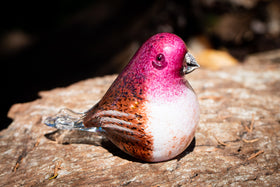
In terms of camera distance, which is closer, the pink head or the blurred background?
the pink head

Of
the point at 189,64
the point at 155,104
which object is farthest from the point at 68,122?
the point at 189,64

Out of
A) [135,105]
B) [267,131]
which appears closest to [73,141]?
[135,105]

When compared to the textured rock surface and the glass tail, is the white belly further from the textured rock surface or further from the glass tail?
the glass tail

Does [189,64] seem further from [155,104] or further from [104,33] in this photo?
[104,33]

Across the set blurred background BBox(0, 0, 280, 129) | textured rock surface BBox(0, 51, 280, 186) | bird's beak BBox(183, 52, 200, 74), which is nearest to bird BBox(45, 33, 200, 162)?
bird's beak BBox(183, 52, 200, 74)

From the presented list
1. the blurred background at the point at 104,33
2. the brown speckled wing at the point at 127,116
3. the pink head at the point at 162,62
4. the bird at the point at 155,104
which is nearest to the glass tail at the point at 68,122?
the brown speckled wing at the point at 127,116

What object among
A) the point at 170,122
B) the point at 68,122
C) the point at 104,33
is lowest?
the point at 170,122

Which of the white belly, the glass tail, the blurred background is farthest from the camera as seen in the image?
the blurred background
